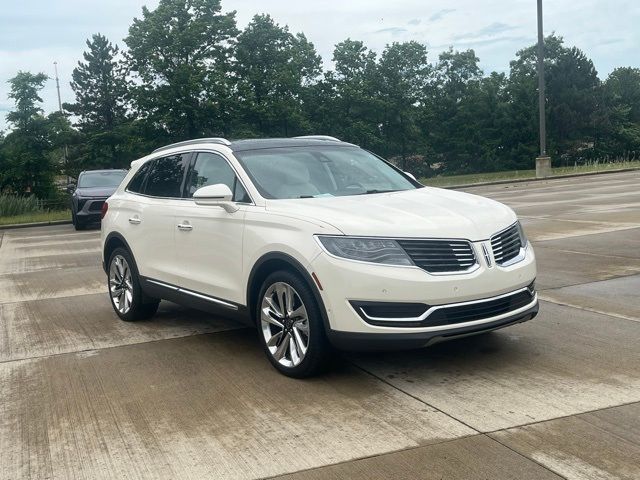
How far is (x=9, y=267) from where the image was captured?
13500mm

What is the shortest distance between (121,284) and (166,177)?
54.3 inches

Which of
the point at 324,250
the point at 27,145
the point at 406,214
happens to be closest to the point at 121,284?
the point at 324,250

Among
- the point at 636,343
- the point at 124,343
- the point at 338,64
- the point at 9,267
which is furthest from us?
the point at 338,64

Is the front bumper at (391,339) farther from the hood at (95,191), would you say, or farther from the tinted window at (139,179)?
the hood at (95,191)

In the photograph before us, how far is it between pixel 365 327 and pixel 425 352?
4.08ft

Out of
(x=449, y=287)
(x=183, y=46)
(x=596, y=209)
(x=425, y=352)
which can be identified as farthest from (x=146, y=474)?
(x=183, y=46)

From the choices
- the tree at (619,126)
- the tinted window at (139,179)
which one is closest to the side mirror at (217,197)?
the tinted window at (139,179)

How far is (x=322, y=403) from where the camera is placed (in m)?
4.82

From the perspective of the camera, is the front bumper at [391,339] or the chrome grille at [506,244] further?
the chrome grille at [506,244]

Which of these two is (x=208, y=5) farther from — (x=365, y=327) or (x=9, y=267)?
(x=365, y=327)

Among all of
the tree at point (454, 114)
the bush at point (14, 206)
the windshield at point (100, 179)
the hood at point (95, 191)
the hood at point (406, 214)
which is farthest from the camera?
the tree at point (454, 114)

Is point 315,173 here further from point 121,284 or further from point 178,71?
point 178,71

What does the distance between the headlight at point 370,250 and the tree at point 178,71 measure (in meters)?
55.1

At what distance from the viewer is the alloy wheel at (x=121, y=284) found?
761 centimetres
